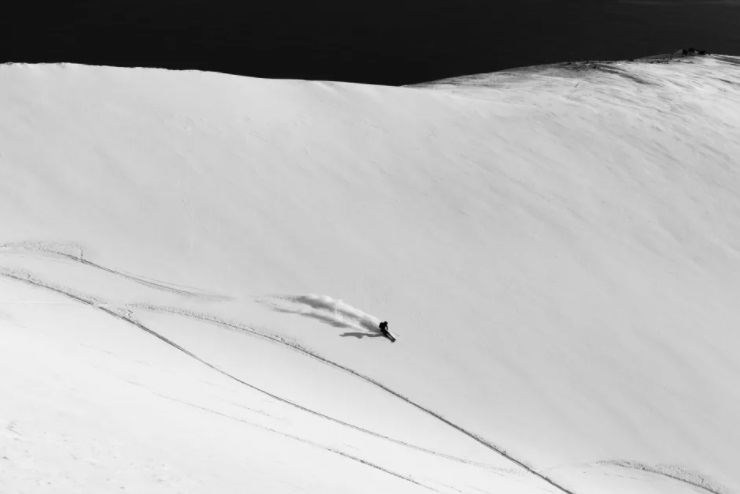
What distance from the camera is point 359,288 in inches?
606

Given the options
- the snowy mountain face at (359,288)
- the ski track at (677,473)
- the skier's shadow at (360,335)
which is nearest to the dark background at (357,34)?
the snowy mountain face at (359,288)

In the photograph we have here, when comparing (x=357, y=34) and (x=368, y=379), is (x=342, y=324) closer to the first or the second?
(x=368, y=379)

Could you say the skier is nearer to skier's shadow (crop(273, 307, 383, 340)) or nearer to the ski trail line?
skier's shadow (crop(273, 307, 383, 340))

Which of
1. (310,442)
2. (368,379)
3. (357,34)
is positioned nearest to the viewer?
(310,442)

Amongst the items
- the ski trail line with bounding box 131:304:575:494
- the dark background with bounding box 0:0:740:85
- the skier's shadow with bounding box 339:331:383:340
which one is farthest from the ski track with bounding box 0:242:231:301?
the dark background with bounding box 0:0:740:85

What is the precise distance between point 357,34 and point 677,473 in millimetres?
39373

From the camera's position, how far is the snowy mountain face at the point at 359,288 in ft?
33.0

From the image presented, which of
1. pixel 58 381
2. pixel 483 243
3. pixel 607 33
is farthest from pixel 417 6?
pixel 58 381

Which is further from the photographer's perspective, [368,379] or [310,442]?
[368,379]

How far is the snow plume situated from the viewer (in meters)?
14.6

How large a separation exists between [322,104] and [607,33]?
115ft

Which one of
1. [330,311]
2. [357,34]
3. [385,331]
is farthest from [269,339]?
[357,34]

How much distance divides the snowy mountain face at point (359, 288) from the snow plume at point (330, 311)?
6cm

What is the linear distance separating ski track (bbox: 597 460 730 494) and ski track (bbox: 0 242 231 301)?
8.24 metres
